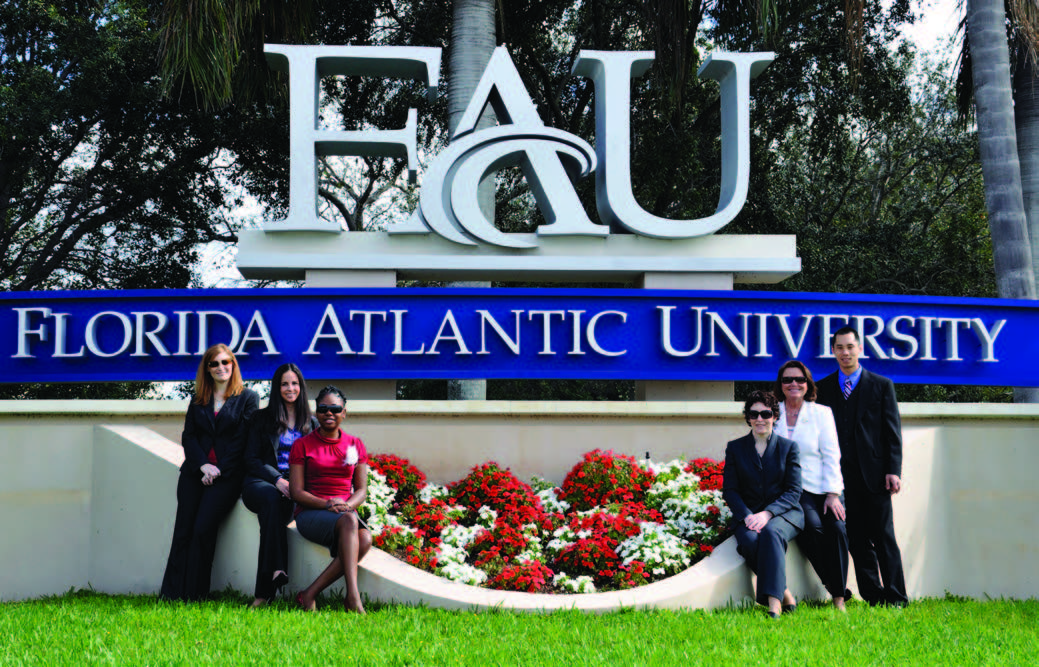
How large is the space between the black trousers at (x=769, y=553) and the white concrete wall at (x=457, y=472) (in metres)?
0.29

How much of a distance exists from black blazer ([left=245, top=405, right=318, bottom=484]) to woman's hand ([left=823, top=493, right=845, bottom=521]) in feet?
12.1

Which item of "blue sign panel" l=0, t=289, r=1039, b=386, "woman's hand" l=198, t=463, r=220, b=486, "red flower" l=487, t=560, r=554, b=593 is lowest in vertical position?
"red flower" l=487, t=560, r=554, b=593

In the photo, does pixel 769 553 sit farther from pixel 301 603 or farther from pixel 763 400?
pixel 301 603

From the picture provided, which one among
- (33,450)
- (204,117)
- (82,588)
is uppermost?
(204,117)

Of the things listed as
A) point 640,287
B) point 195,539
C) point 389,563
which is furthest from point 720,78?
point 195,539

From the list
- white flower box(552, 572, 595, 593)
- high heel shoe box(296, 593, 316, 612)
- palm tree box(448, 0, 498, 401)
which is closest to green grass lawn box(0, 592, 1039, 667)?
high heel shoe box(296, 593, 316, 612)

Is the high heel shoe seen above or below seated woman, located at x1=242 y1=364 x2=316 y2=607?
below

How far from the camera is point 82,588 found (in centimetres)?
744

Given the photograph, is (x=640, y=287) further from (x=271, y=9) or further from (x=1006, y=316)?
(x=271, y=9)

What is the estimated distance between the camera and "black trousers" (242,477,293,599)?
20.7 feet

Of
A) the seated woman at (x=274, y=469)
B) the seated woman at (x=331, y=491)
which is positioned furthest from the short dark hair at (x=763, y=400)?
the seated woman at (x=274, y=469)

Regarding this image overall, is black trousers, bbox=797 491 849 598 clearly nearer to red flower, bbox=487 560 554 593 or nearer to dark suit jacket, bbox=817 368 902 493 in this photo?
dark suit jacket, bbox=817 368 902 493

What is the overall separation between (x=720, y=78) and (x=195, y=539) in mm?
6881

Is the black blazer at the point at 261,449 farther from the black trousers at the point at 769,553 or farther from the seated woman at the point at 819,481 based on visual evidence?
the seated woman at the point at 819,481
